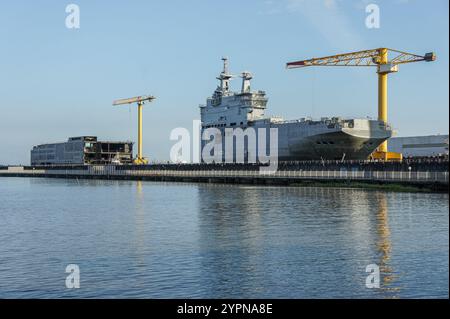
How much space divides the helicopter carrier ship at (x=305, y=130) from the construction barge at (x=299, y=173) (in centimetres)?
657

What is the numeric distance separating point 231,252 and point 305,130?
7474 cm

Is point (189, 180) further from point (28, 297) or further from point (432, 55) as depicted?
point (28, 297)

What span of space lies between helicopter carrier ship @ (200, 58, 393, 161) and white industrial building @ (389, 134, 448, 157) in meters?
40.2

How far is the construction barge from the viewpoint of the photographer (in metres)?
65.4

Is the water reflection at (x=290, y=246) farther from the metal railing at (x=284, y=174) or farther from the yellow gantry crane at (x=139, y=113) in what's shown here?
the yellow gantry crane at (x=139, y=113)

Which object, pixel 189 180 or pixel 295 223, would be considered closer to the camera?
pixel 295 223

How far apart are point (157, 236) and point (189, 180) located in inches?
3262

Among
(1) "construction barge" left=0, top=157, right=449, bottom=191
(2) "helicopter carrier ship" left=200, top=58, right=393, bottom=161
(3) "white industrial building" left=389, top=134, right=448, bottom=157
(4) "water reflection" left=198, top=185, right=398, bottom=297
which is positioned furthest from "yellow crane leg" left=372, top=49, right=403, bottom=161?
(4) "water reflection" left=198, top=185, right=398, bottom=297

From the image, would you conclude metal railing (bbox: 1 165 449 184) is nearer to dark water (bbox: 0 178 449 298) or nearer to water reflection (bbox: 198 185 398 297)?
water reflection (bbox: 198 185 398 297)

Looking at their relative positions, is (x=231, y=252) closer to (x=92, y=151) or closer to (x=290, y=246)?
(x=290, y=246)

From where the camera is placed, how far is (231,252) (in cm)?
2550

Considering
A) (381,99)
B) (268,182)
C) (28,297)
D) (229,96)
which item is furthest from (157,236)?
(229,96)

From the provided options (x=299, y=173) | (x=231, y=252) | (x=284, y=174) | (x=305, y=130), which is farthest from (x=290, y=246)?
(x=305, y=130)
